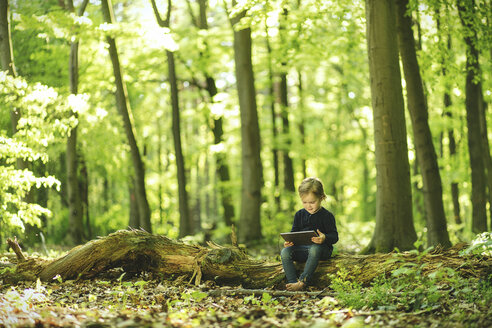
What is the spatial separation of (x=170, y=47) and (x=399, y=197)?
6278mm

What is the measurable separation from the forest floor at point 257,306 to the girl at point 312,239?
27 centimetres

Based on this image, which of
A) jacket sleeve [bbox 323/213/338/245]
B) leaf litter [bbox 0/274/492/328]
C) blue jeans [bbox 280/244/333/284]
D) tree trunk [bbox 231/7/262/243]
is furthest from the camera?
tree trunk [bbox 231/7/262/243]

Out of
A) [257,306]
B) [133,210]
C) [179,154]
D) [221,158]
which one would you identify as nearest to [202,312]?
[257,306]

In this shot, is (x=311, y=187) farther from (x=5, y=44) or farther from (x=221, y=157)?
(x=221, y=157)

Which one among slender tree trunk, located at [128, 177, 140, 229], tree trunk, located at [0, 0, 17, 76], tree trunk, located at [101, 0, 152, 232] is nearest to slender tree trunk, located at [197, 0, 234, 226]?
slender tree trunk, located at [128, 177, 140, 229]

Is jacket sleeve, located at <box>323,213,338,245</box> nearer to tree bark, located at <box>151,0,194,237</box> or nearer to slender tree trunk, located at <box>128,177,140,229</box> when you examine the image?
tree bark, located at <box>151,0,194,237</box>

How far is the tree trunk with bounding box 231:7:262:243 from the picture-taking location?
43.3 feet

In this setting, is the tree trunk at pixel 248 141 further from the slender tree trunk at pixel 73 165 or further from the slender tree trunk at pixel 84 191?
the slender tree trunk at pixel 84 191

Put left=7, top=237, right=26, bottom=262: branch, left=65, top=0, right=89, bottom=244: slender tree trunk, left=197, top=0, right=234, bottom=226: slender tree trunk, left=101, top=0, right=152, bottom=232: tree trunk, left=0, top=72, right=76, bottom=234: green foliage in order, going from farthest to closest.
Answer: left=197, top=0, right=234, bottom=226: slender tree trunk, left=65, top=0, right=89, bottom=244: slender tree trunk, left=101, top=0, right=152, bottom=232: tree trunk, left=0, top=72, right=76, bottom=234: green foliage, left=7, top=237, right=26, bottom=262: branch

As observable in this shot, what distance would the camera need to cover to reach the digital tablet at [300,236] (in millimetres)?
6027

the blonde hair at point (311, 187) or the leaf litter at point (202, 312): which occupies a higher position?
the blonde hair at point (311, 187)

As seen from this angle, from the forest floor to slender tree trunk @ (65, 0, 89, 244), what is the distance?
6243mm

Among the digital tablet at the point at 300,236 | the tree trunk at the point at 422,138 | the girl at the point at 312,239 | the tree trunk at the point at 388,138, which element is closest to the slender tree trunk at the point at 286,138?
the tree trunk at the point at 422,138

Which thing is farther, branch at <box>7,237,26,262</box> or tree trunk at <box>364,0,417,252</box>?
tree trunk at <box>364,0,417,252</box>
